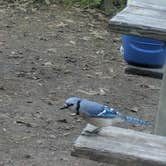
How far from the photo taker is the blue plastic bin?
419cm

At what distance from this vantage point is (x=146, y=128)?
487 cm

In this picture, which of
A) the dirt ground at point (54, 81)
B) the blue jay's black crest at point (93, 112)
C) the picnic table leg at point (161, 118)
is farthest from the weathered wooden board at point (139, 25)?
the dirt ground at point (54, 81)

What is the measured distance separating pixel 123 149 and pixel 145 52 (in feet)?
5.23

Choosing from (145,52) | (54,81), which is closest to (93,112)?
(145,52)

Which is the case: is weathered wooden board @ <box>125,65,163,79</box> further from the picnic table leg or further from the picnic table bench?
the picnic table bench

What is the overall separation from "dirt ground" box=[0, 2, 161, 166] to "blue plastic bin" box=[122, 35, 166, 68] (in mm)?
780

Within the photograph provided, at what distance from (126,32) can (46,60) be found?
3.68 meters

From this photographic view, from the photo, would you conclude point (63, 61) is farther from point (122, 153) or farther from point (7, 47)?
point (122, 153)

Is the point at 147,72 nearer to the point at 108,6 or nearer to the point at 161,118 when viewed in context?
the point at 161,118

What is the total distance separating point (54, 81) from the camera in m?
5.80

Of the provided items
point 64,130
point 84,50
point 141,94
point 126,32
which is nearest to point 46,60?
point 84,50

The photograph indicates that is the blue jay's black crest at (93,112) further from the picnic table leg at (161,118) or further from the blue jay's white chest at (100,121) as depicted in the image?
the picnic table leg at (161,118)

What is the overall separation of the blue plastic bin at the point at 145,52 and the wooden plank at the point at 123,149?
132 cm

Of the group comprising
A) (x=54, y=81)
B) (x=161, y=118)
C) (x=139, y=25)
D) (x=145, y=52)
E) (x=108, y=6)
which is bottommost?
(x=108, y=6)
